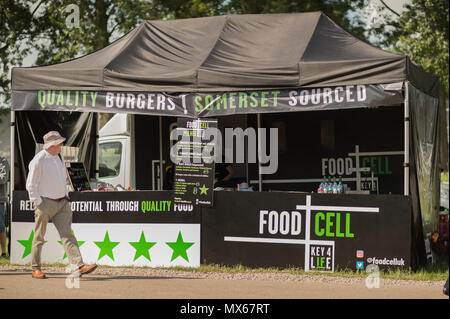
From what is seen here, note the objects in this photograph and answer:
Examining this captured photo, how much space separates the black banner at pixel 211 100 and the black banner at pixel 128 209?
1.23m

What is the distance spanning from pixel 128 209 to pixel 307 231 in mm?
2636

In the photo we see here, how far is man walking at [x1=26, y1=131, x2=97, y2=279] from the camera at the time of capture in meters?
9.52

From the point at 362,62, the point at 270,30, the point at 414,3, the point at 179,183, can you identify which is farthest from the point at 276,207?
the point at 414,3

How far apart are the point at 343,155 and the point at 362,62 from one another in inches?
145

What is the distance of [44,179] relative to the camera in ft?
31.3

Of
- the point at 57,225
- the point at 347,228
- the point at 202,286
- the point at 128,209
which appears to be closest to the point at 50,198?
the point at 57,225

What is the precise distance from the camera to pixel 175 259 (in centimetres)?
1094

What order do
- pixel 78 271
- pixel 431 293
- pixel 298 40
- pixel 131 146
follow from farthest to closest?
1. pixel 131 146
2. pixel 298 40
3. pixel 78 271
4. pixel 431 293

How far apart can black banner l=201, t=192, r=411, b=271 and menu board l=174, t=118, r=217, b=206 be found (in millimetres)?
203

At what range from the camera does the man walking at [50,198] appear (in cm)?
952

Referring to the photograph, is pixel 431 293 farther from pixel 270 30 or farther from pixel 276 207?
→ pixel 270 30
